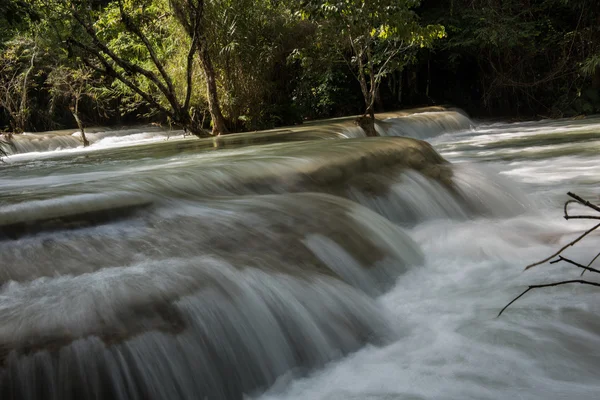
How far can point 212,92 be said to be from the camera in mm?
11695

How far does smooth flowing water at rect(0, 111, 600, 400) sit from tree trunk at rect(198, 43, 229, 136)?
22.7 feet

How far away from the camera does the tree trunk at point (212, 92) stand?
11586mm

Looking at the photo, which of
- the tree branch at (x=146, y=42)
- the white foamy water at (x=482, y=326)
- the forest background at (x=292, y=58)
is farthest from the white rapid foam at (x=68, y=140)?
the white foamy water at (x=482, y=326)

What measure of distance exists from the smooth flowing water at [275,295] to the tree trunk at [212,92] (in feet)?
22.7

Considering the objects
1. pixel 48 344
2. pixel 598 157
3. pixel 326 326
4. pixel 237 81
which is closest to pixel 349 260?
pixel 326 326

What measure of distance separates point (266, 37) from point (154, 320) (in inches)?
492

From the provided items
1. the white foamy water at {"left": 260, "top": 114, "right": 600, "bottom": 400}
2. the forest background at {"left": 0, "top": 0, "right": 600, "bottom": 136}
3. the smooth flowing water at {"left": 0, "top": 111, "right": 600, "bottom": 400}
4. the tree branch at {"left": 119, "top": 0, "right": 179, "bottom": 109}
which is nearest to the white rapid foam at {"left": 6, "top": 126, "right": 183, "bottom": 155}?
the forest background at {"left": 0, "top": 0, "right": 600, "bottom": 136}

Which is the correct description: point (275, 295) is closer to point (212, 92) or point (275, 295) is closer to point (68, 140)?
point (212, 92)

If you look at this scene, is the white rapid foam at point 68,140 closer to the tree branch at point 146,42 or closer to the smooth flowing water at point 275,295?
the tree branch at point 146,42

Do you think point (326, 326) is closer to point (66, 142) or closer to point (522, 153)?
point (522, 153)

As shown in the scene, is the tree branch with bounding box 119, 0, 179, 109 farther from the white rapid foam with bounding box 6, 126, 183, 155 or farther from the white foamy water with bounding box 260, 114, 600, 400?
the white foamy water with bounding box 260, 114, 600, 400

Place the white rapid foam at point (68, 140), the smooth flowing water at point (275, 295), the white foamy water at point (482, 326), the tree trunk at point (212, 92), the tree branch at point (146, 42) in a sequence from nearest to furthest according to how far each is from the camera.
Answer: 1. the smooth flowing water at point (275, 295)
2. the white foamy water at point (482, 326)
3. the tree branch at point (146, 42)
4. the tree trunk at point (212, 92)
5. the white rapid foam at point (68, 140)

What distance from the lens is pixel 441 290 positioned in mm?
3576

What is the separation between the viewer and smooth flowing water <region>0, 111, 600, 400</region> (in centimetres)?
225
